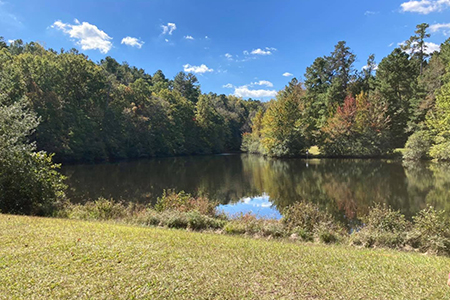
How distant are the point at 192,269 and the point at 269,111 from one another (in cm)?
5398

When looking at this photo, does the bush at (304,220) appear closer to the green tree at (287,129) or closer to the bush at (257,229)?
the bush at (257,229)

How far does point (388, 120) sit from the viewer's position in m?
49.2

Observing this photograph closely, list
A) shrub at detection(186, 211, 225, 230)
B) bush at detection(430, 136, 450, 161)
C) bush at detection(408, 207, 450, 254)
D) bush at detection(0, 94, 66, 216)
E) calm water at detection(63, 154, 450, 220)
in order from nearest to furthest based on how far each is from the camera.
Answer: bush at detection(408, 207, 450, 254) → shrub at detection(186, 211, 225, 230) → bush at detection(0, 94, 66, 216) → calm water at detection(63, 154, 450, 220) → bush at detection(430, 136, 450, 161)

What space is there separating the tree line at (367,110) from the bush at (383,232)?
3851 centimetres

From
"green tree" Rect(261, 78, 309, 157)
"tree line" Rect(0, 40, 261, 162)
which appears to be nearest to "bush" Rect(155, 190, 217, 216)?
"tree line" Rect(0, 40, 261, 162)

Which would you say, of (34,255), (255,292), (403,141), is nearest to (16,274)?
(34,255)

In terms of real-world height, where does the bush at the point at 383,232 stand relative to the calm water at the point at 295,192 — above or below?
above

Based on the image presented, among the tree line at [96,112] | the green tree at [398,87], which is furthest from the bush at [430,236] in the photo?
the green tree at [398,87]

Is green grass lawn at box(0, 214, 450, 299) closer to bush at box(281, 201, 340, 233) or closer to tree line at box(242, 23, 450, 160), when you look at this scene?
bush at box(281, 201, 340, 233)

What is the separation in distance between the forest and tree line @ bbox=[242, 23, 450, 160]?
0.18m

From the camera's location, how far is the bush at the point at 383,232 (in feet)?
28.9

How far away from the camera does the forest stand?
3869cm

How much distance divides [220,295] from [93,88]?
5253cm

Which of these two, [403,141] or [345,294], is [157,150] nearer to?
[403,141]
